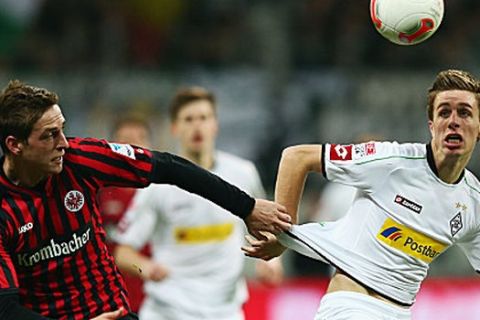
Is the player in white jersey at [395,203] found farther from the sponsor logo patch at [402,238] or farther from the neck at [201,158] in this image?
the neck at [201,158]

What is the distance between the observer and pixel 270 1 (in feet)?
44.3

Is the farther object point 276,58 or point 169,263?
point 276,58

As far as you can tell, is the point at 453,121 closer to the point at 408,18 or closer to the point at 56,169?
the point at 408,18

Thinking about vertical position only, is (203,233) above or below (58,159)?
below

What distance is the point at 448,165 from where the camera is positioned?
5.07 metres

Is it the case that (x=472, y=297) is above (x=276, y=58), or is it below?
below

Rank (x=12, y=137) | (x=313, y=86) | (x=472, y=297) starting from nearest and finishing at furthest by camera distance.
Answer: (x=12, y=137), (x=472, y=297), (x=313, y=86)

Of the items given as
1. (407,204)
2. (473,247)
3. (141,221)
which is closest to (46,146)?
(407,204)

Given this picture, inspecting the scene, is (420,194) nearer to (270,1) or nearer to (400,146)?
(400,146)

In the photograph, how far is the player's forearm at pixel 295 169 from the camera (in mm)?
5117

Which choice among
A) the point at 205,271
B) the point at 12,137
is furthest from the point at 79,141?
the point at 205,271

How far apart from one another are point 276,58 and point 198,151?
19.0 feet

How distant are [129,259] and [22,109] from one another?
2539 millimetres

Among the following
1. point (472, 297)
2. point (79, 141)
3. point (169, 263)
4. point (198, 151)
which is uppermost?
point (79, 141)
